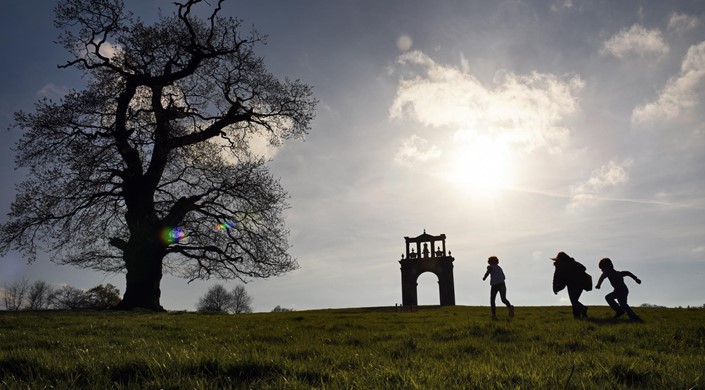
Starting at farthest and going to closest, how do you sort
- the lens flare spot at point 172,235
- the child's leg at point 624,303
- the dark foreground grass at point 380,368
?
1. the lens flare spot at point 172,235
2. the child's leg at point 624,303
3. the dark foreground grass at point 380,368

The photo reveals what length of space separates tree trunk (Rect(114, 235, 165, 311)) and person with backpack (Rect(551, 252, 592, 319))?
19901 mm

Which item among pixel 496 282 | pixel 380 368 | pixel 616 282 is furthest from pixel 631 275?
pixel 380 368

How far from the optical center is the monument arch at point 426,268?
61188mm

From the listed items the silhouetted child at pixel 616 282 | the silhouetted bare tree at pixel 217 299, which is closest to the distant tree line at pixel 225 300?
the silhouetted bare tree at pixel 217 299

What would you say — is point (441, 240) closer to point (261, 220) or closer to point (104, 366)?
point (261, 220)

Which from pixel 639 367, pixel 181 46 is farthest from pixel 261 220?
pixel 639 367

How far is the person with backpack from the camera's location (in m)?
13.5

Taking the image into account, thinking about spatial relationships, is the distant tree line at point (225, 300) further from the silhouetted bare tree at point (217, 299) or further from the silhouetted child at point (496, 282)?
the silhouetted child at point (496, 282)

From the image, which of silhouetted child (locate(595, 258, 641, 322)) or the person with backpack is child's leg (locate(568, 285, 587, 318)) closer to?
the person with backpack

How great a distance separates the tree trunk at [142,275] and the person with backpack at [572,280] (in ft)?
65.3

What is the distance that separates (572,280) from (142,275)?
21.1 meters

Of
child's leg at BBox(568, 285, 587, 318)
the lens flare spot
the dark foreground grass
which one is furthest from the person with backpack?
the lens flare spot

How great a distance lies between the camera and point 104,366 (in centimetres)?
430

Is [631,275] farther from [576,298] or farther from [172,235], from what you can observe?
[172,235]
